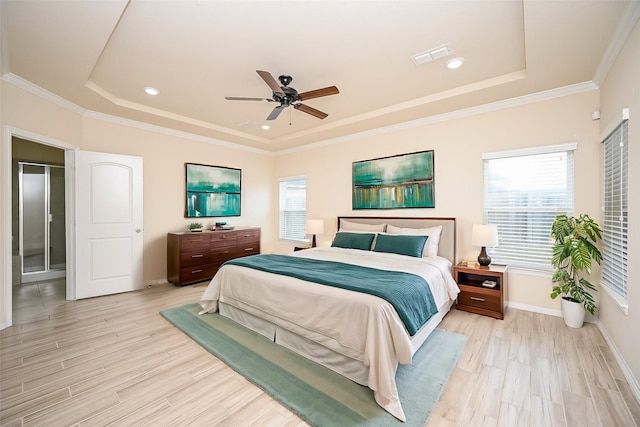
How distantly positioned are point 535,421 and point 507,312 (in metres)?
2.02

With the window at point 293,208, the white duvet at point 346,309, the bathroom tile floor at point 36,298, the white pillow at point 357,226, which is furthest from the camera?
the window at point 293,208

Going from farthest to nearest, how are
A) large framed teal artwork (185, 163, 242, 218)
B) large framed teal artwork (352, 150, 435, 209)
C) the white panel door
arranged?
large framed teal artwork (185, 163, 242, 218) < large framed teal artwork (352, 150, 435, 209) < the white panel door

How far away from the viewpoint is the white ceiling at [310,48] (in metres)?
2.05

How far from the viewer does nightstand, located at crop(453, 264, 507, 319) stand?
3.20 metres

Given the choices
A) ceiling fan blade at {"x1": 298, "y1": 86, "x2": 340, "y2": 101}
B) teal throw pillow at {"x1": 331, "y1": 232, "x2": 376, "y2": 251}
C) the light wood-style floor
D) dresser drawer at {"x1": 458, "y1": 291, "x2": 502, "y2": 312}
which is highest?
ceiling fan blade at {"x1": 298, "y1": 86, "x2": 340, "y2": 101}

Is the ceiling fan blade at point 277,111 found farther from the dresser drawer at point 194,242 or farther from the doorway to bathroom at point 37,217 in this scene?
the doorway to bathroom at point 37,217

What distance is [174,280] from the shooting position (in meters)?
4.62

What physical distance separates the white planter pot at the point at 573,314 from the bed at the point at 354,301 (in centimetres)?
111

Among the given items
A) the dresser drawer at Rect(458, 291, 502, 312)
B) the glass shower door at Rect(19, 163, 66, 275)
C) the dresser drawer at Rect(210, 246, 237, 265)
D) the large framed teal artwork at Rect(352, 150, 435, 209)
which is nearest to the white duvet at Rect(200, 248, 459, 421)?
the dresser drawer at Rect(458, 291, 502, 312)

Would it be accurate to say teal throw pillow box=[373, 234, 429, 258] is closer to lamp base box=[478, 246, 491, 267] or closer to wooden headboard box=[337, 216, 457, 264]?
wooden headboard box=[337, 216, 457, 264]

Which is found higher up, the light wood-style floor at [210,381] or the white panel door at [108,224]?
the white panel door at [108,224]

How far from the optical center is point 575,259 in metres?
2.73

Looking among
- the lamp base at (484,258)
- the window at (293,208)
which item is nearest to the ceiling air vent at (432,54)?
the lamp base at (484,258)

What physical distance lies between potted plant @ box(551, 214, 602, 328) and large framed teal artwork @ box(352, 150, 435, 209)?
5.20ft
